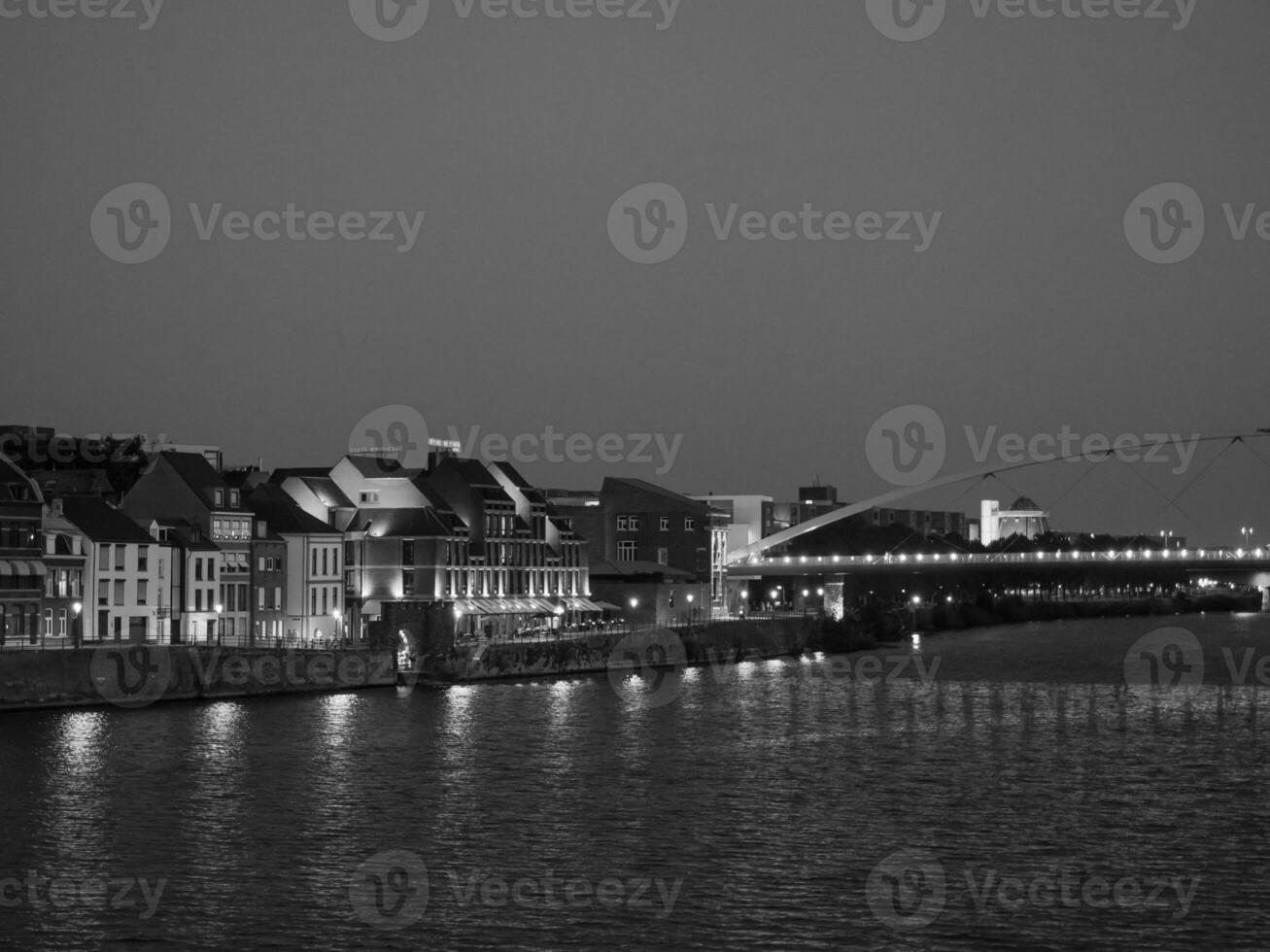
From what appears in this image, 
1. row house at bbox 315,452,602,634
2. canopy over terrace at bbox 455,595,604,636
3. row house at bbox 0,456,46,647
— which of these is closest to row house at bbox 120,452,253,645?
row house at bbox 315,452,602,634

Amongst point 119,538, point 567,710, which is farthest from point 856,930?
point 119,538

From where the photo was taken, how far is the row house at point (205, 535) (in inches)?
3140

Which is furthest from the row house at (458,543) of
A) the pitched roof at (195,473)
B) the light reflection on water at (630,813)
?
the light reflection on water at (630,813)

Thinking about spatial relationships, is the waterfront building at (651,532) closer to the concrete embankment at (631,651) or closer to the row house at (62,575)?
the concrete embankment at (631,651)

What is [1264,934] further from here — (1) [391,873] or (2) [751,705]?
(2) [751,705]

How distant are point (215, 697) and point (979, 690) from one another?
104 ft

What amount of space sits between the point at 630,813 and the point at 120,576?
35.5 m

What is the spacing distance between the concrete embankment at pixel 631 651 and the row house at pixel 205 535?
8.95 m

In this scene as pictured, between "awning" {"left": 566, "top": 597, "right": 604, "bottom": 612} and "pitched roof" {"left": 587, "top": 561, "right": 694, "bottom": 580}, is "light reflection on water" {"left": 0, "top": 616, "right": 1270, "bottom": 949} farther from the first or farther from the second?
"pitched roof" {"left": 587, "top": 561, "right": 694, "bottom": 580}

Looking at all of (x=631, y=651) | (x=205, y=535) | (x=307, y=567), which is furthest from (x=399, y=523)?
(x=205, y=535)

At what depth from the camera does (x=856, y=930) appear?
34.3 m

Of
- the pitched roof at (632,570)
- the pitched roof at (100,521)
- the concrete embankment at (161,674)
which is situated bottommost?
the concrete embankment at (161,674)

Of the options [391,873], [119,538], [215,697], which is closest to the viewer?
[391,873]

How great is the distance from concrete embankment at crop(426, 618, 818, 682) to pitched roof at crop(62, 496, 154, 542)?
43.0ft
